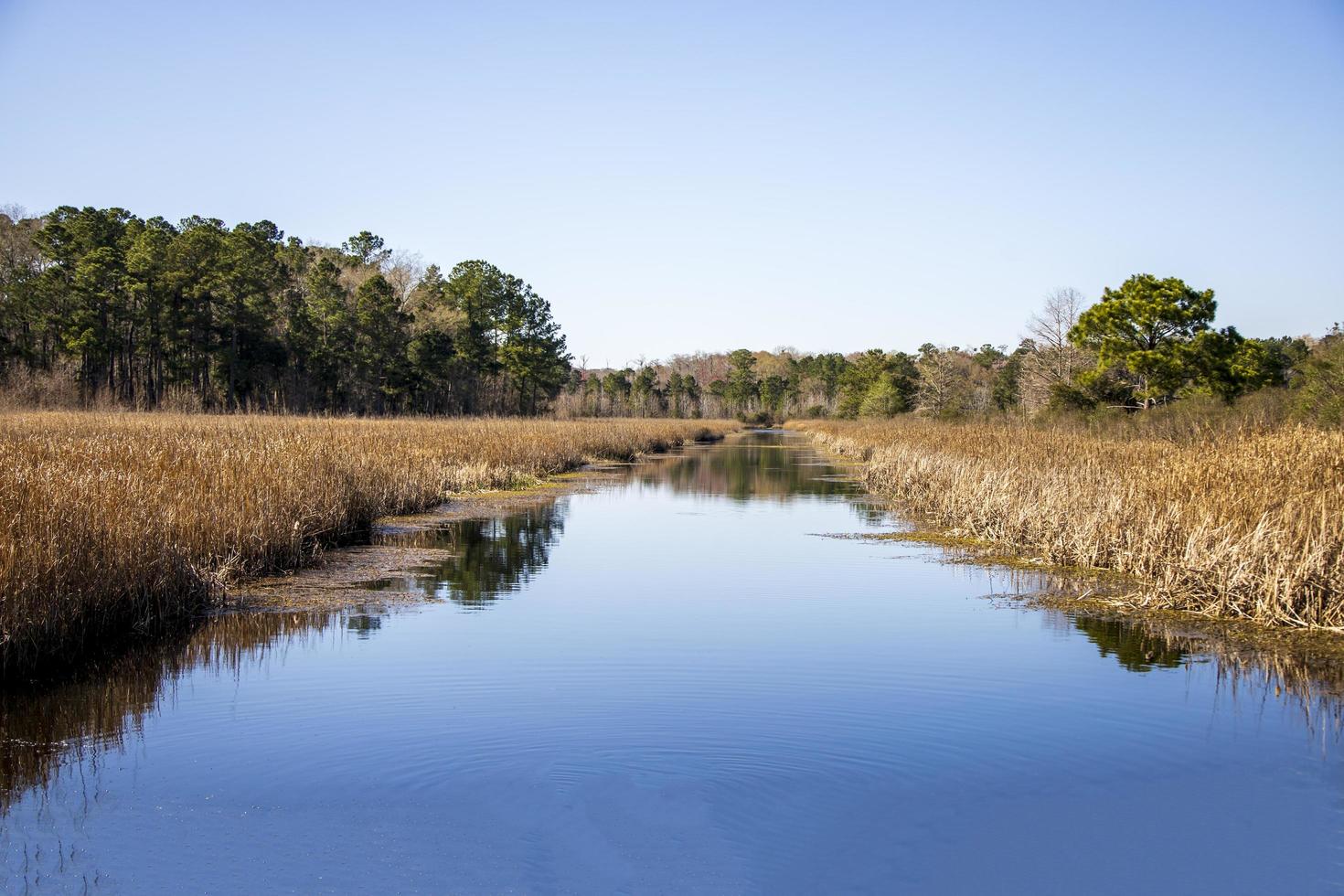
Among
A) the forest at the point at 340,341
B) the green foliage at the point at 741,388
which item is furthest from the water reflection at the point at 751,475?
the green foliage at the point at 741,388

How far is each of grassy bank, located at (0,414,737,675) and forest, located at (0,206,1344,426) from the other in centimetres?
1966

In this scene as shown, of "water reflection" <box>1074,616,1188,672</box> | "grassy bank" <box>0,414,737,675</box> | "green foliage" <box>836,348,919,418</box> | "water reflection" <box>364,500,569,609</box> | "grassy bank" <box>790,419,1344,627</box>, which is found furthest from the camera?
"green foliage" <box>836,348,919,418</box>

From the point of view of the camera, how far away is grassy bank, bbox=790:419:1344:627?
871 centimetres

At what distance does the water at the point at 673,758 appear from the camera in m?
4.54

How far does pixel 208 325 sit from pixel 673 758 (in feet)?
142

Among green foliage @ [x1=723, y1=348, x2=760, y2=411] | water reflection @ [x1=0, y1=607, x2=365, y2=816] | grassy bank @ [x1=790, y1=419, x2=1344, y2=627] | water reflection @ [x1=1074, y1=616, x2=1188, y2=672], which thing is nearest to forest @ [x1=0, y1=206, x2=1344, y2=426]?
grassy bank @ [x1=790, y1=419, x2=1344, y2=627]

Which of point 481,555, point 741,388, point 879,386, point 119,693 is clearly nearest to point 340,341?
point 879,386

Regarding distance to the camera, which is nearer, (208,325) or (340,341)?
(208,325)

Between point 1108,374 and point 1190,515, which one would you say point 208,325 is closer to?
point 1108,374

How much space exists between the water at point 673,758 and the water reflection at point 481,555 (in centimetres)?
54

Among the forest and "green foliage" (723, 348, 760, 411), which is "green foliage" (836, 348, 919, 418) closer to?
the forest

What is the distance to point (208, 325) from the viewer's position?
4378 cm

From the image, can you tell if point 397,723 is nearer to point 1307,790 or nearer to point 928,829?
point 928,829

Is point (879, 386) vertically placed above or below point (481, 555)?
above
